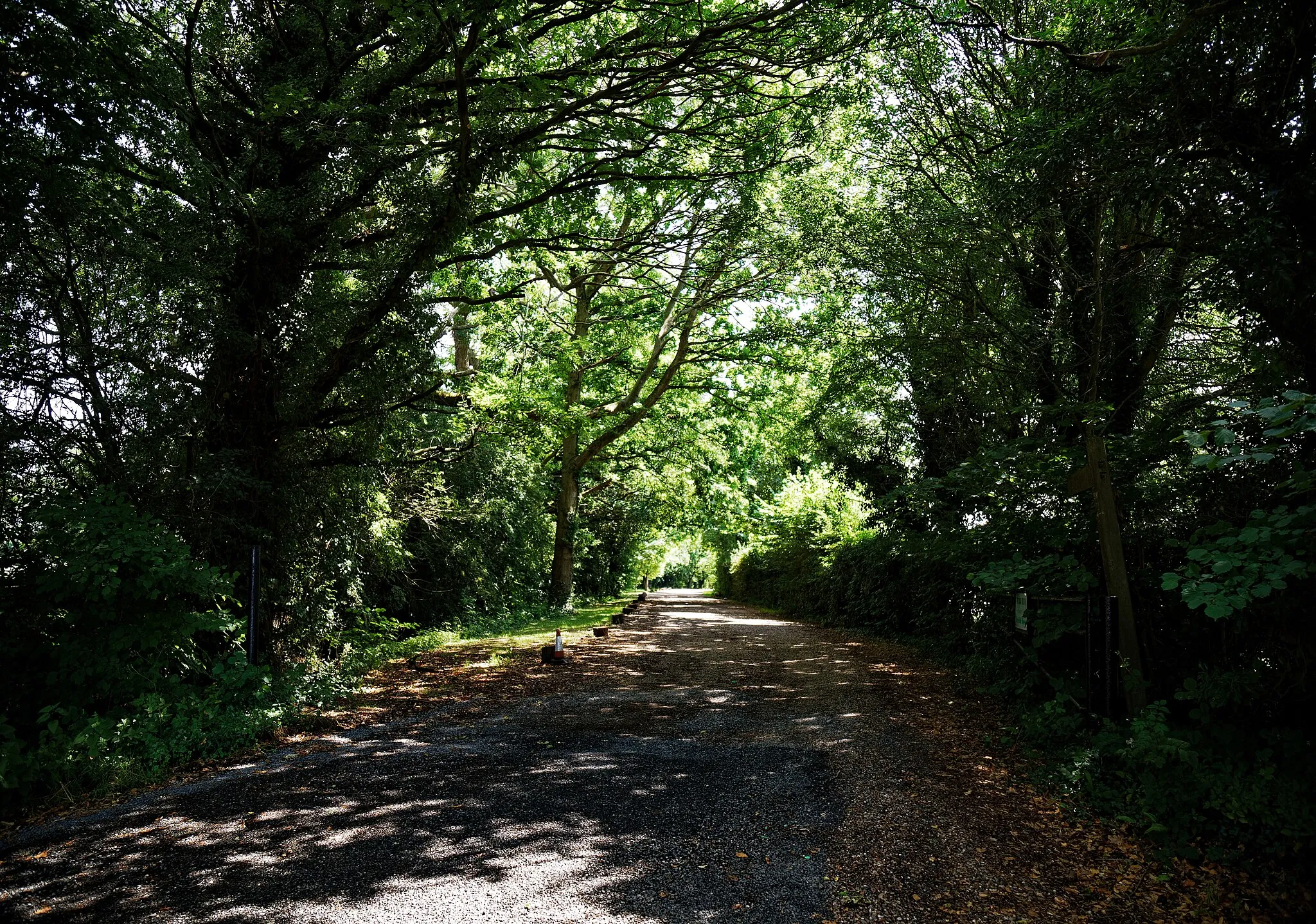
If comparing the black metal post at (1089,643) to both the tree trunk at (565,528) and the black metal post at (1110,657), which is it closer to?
the black metal post at (1110,657)

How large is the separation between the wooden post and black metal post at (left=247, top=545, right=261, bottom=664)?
7658 millimetres

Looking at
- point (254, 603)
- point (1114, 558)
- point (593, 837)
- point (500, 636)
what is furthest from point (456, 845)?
point (500, 636)

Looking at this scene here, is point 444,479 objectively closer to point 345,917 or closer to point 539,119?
point 539,119

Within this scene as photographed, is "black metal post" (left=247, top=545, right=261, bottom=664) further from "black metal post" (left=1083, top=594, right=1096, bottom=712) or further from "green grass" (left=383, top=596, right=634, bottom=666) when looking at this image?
"black metal post" (left=1083, top=594, right=1096, bottom=712)

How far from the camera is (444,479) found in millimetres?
13945

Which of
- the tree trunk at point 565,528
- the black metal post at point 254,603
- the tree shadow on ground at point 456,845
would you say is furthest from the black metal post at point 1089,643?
the tree trunk at point 565,528

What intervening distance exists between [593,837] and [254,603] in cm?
474

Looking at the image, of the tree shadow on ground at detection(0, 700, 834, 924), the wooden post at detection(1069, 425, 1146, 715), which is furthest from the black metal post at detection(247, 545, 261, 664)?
the wooden post at detection(1069, 425, 1146, 715)

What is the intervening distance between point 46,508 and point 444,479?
823 centimetres

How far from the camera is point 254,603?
708 centimetres

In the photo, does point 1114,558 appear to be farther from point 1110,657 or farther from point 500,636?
point 500,636

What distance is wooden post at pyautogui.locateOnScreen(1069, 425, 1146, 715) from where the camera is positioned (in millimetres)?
5262

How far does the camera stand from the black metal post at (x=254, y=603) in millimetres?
6898

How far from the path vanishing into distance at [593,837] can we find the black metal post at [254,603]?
125cm
